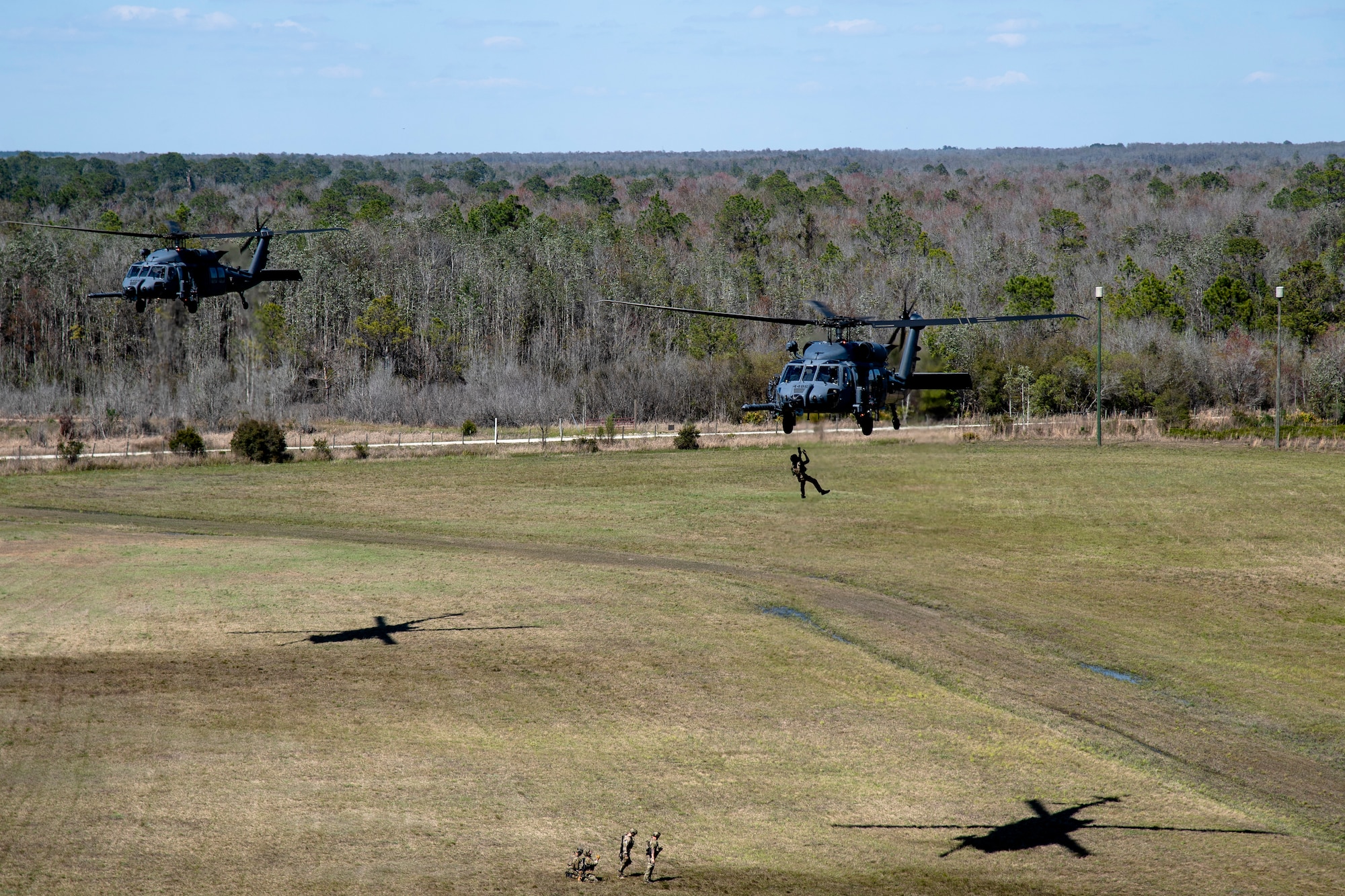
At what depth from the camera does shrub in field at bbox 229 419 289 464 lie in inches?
3027

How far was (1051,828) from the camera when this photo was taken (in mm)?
22188

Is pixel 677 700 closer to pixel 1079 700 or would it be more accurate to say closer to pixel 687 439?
pixel 1079 700

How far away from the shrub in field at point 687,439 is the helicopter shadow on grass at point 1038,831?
59.5 meters

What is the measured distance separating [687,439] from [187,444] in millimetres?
30758

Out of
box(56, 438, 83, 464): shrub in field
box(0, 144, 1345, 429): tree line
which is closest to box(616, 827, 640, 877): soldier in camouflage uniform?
box(0, 144, 1345, 429): tree line

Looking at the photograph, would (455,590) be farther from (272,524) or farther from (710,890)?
(710,890)

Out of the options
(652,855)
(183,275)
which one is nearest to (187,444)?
→ (183,275)

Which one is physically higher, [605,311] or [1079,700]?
[605,311]

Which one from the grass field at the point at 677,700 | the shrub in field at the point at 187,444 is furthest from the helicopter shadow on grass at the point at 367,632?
the shrub in field at the point at 187,444

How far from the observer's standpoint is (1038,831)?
22109 millimetres

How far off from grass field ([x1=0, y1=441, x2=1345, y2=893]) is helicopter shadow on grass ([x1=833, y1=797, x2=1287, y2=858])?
0.10 meters

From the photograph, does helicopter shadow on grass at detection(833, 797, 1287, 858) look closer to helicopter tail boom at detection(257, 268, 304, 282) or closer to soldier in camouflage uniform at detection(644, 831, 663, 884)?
soldier in camouflage uniform at detection(644, 831, 663, 884)

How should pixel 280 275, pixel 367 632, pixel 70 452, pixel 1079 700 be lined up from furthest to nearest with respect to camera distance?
pixel 70 452 < pixel 367 632 < pixel 280 275 < pixel 1079 700

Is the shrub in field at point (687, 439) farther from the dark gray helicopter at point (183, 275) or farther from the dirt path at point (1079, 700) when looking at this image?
the dark gray helicopter at point (183, 275)
